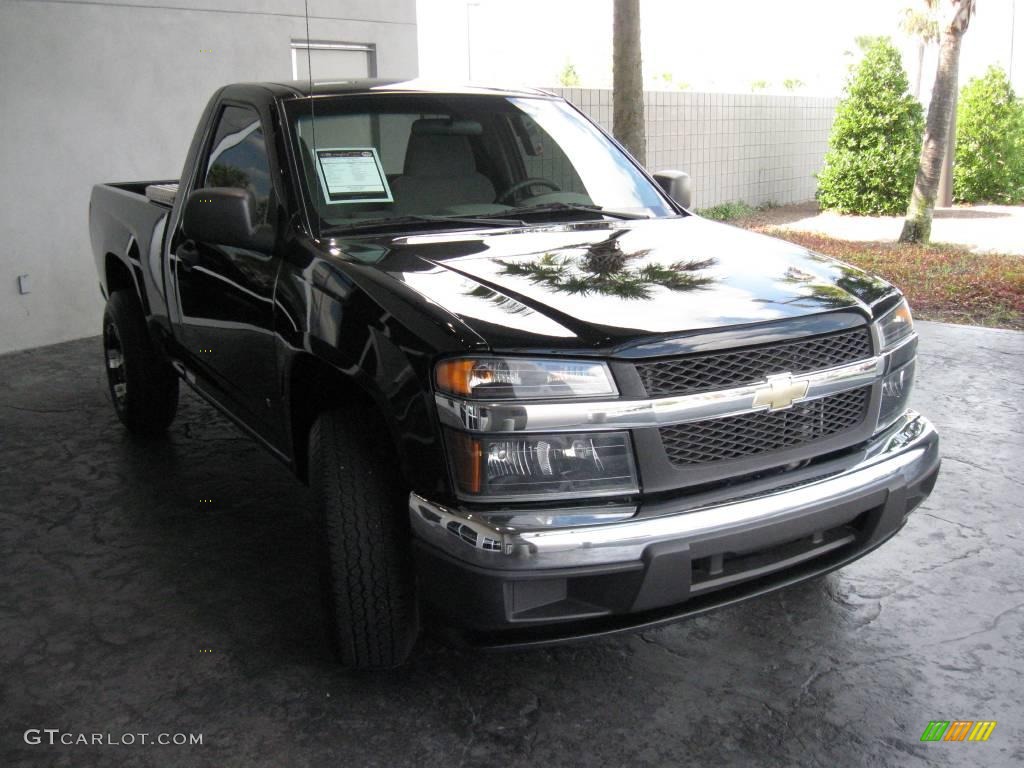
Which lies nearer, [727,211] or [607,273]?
[607,273]

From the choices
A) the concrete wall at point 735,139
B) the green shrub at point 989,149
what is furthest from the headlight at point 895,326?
the green shrub at point 989,149

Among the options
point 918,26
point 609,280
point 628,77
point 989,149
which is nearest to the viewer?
point 609,280

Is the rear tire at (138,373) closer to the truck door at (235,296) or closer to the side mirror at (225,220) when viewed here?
the truck door at (235,296)

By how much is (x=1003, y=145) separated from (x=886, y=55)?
3.04 m

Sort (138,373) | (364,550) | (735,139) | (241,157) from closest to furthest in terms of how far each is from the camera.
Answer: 1. (364,550)
2. (241,157)
3. (138,373)
4. (735,139)

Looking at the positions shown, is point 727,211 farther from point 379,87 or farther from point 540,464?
point 540,464

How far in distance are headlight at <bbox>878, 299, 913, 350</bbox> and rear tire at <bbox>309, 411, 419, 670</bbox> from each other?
1.42 meters

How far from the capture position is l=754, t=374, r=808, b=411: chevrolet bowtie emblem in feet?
8.11

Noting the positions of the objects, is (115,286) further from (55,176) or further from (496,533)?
(496,533)

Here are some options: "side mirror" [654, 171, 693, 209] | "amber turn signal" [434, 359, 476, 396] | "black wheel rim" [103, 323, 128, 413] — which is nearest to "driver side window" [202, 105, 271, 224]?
"amber turn signal" [434, 359, 476, 396]

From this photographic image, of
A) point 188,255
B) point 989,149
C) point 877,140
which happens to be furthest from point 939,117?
point 188,255

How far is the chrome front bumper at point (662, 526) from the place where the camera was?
2.25m

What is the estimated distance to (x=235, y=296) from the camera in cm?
352

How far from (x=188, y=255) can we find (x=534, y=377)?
2.12m
